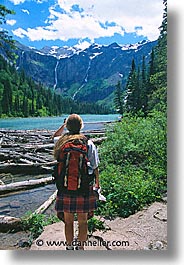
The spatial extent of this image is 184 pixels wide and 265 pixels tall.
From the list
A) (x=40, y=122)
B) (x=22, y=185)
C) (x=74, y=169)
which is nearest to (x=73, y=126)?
(x=74, y=169)

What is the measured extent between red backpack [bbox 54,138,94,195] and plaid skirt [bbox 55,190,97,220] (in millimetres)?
60

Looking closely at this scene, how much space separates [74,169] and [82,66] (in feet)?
9.82

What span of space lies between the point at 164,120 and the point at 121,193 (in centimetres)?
102

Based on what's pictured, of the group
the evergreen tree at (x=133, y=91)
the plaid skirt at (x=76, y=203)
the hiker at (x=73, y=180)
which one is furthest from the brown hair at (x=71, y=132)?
the evergreen tree at (x=133, y=91)

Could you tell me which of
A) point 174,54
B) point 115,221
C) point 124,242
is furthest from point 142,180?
point 174,54

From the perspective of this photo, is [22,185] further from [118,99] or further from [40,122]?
[118,99]

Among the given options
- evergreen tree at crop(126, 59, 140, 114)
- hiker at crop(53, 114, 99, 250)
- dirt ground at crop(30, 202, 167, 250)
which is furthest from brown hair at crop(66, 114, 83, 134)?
evergreen tree at crop(126, 59, 140, 114)

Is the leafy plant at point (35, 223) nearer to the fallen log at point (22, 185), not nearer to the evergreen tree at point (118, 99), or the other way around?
the fallen log at point (22, 185)

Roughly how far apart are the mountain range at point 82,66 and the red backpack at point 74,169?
1275mm

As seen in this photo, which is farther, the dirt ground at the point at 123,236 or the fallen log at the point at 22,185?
the fallen log at the point at 22,185

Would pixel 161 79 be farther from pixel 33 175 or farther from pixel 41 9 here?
pixel 33 175

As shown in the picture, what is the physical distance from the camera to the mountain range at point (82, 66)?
4066 millimetres

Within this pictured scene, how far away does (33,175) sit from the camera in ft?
21.1

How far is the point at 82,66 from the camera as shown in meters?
5.12
